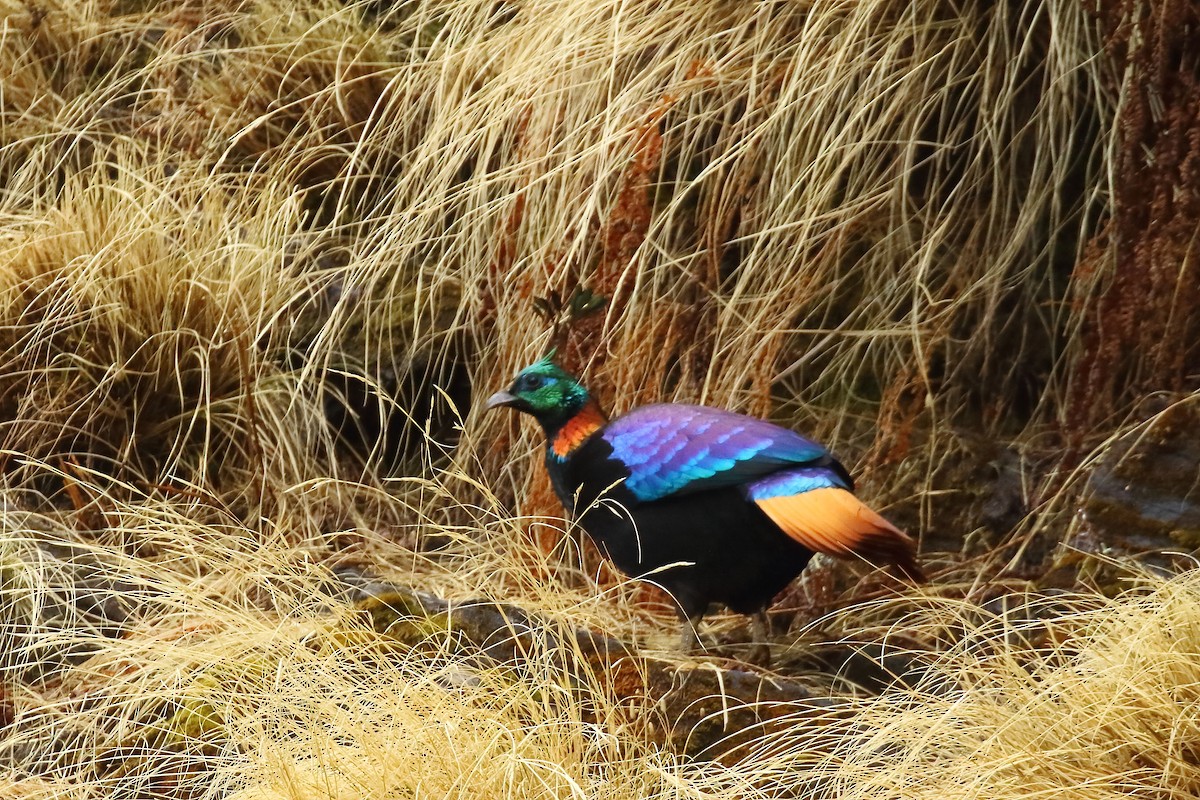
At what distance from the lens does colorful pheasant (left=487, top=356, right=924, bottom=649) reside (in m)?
2.52

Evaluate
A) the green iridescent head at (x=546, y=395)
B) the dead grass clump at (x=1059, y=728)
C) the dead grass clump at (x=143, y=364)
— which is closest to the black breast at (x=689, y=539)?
the green iridescent head at (x=546, y=395)

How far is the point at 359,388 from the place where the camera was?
3980mm

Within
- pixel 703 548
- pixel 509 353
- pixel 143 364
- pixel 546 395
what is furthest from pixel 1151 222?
pixel 143 364

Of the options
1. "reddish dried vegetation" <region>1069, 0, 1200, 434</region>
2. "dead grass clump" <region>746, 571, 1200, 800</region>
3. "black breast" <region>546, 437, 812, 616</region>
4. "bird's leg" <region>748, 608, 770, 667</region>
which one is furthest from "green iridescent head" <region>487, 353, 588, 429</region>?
"reddish dried vegetation" <region>1069, 0, 1200, 434</region>

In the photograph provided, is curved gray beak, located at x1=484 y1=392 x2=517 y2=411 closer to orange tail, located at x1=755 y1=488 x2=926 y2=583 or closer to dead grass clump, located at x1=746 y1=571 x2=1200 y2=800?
orange tail, located at x1=755 y1=488 x2=926 y2=583

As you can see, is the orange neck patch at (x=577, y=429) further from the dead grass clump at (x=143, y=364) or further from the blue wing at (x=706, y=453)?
the dead grass clump at (x=143, y=364)

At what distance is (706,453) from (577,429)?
38cm

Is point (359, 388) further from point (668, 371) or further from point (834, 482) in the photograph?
point (834, 482)

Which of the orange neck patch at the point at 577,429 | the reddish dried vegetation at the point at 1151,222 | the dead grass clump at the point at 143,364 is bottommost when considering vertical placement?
the dead grass clump at the point at 143,364

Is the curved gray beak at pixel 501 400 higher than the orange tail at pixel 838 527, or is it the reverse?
the orange tail at pixel 838 527

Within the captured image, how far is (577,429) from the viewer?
2.97 metres

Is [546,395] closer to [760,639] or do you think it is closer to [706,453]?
[706,453]

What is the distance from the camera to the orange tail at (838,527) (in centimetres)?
247

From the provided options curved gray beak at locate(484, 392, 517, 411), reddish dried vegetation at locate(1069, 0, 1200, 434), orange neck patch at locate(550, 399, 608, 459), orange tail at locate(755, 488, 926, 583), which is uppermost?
reddish dried vegetation at locate(1069, 0, 1200, 434)
